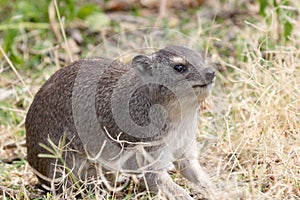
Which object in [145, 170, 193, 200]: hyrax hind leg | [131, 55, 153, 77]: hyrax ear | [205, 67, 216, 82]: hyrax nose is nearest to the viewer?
[205, 67, 216, 82]: hyrax nose

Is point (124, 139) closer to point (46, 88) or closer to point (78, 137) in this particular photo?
point (78, 137)

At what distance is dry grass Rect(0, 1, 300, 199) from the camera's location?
5.10 meters

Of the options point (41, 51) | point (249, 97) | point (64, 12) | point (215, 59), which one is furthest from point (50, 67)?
point (249, 97)

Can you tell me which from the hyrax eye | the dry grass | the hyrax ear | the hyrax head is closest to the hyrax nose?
the hyrax head

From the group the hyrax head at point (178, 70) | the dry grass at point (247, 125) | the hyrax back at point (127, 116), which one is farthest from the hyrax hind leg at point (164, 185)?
the hyrax head at point (178, 70)

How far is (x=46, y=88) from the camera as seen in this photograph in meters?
5.62

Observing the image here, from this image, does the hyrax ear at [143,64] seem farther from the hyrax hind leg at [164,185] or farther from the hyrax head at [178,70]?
the hyrax hind leg at [164,185]

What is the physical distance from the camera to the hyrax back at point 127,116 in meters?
5.08

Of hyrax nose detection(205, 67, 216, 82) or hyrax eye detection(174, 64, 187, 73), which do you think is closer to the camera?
hyrax nose detection(205, 67, 216, 82)

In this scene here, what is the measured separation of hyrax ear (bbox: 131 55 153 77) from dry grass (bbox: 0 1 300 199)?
0.90 metres

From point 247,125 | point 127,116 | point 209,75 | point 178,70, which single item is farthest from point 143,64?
point 247,125

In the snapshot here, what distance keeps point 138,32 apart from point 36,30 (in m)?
1.25

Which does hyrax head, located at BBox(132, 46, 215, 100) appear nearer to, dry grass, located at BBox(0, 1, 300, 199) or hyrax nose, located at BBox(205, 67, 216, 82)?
hyrax nose, located at BBox(205, 67, 216, 82)

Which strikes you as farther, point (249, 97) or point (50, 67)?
point (50, 67)
